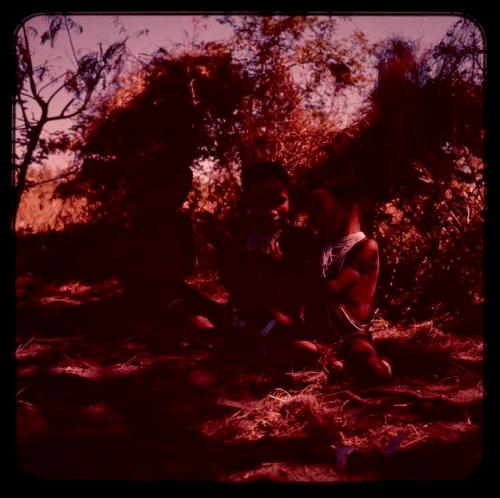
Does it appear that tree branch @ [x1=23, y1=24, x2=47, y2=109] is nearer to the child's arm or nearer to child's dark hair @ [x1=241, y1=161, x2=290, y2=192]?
child's dark hair @ [x1=241, y1=161, x2=290, y2=192]

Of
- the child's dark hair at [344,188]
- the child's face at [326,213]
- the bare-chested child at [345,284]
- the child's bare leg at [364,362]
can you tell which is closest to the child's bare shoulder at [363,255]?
the bare-chested child at [345,284]

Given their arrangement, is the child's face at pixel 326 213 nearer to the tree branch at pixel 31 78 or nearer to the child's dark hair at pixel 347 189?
the child's dark hair at pixel 347 189

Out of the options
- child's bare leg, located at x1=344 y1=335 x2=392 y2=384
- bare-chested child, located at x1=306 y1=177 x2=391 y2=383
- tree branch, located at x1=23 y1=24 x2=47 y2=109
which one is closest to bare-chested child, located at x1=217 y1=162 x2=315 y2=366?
bare-chested child, located at x1=306 y1=177 x2=391 y2=383

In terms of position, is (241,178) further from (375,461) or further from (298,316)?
(375,461)

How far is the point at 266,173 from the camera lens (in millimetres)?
2344

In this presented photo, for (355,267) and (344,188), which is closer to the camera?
(355,267)

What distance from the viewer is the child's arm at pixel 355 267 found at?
2246 millimetres

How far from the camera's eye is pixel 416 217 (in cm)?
267

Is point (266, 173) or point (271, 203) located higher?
point (266, 173)

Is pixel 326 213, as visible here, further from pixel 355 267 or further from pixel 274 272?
pixel 274 272

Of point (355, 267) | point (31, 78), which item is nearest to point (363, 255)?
point (355, 267)

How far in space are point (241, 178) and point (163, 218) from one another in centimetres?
55

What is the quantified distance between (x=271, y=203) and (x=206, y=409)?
1.21 m

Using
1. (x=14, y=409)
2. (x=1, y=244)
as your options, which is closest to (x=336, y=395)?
(x=14, y=409)
